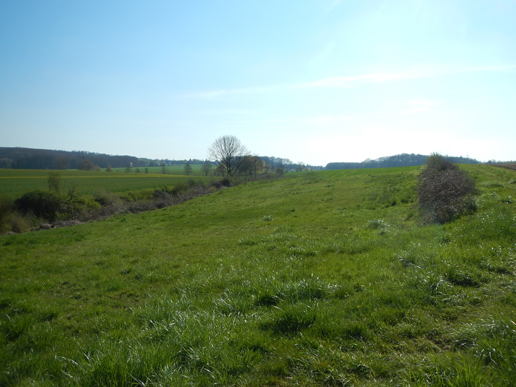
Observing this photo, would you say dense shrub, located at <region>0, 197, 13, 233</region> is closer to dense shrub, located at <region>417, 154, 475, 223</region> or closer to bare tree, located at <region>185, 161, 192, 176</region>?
dense shrub, located at <region>417, 154, 475, 223</region>

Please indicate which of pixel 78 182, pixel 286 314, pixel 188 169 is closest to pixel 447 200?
pixel 286 314

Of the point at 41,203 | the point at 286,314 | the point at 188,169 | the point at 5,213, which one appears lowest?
the point at 5,213

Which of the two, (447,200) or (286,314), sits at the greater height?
(447,200)

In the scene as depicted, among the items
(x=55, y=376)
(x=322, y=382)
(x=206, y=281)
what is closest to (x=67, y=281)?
(x=206, y=281)

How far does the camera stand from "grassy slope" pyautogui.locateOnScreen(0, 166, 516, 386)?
320 centimetres

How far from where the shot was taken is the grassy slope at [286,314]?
10.5 feet

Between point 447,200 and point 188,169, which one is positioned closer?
point 447,200

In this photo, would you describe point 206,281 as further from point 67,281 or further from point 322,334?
point 67,281

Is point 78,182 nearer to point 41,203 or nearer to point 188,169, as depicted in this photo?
point 41,203

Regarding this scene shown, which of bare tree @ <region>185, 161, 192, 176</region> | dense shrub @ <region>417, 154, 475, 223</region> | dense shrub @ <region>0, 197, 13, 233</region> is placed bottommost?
dense shrub @ <region>0, 197, 13, 233</region>

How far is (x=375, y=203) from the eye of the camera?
17.5m

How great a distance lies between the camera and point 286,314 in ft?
14.5


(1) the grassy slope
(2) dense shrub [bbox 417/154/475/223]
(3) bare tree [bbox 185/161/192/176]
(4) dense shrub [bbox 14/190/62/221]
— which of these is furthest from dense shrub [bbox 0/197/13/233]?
(3) bare tree [bbox 185/161/192/176]

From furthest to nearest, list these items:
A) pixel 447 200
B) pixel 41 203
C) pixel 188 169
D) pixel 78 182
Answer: pixel 188 169 → pixel 78 182 → pixel 41 203 → pixel 447 200
